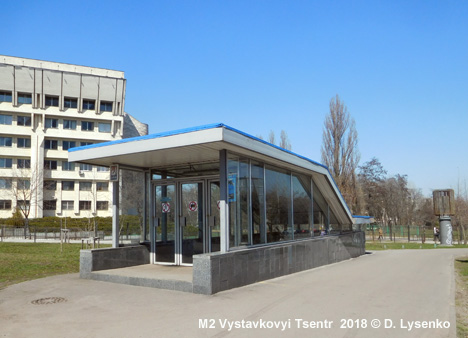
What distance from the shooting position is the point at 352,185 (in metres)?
41.8

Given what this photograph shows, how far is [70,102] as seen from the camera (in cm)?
6150

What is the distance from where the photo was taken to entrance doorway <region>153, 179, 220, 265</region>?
1161 cm

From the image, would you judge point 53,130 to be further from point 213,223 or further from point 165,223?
point 213,223

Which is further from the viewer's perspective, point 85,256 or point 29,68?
point 29,68

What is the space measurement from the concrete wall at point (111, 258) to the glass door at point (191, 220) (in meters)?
1.30

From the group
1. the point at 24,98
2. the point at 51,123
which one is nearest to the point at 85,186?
the point at 51,123

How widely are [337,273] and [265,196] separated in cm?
354

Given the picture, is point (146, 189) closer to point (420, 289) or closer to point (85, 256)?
point (85, 256)

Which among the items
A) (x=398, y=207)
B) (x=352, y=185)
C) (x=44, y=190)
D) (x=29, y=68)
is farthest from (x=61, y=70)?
(x=398, y=207)

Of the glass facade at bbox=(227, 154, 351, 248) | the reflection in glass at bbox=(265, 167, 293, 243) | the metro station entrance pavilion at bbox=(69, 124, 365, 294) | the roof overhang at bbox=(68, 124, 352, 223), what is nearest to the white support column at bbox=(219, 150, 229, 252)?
the metro station entrance pavilion at bbox=(69, 124, 365, 294)

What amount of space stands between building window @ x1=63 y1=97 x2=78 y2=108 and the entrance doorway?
54.3m

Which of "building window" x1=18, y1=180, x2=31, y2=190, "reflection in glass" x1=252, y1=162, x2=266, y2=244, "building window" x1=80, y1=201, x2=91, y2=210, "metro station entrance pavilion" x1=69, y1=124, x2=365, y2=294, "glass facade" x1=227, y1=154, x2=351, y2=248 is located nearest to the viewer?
"metro station entrance pavilion" x1=69, y1=124, x2=365, y2=294

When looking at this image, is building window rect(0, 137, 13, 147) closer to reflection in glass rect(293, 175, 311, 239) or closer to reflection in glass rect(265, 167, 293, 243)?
reflection in glass rect(293, 175, 311, 239)

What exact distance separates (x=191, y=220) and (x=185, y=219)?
0.73 ft
